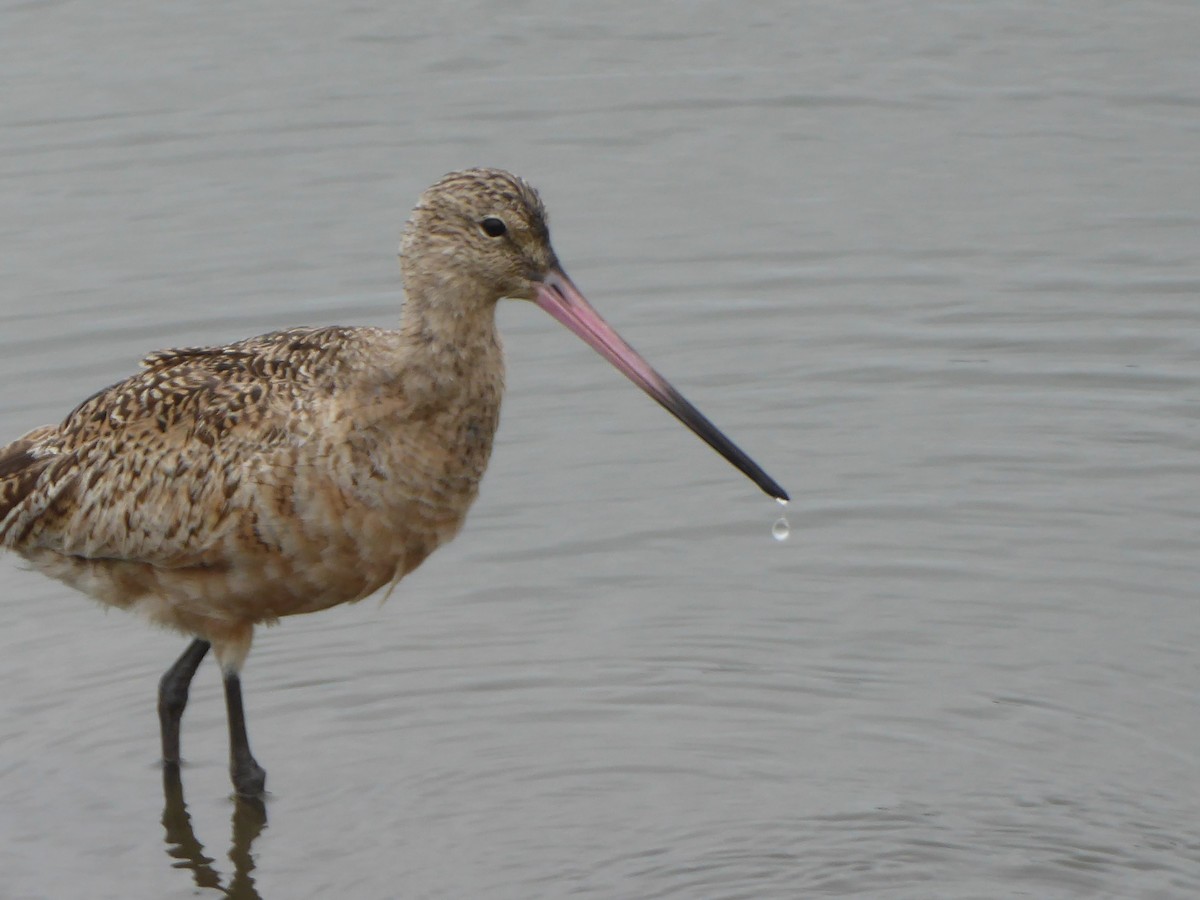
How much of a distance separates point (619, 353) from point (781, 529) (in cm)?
189

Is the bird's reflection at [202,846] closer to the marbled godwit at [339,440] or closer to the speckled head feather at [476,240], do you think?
the marbled godwit at [339,440]

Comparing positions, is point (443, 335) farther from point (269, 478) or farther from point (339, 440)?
point (269, 478)

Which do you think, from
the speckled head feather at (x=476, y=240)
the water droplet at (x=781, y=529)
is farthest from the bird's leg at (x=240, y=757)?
the water droplet at (x=781, y=529)

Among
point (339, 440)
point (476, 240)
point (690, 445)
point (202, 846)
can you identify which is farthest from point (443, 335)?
point (690, 445)

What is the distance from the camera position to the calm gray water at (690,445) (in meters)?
6.41

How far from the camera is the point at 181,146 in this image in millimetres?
10734

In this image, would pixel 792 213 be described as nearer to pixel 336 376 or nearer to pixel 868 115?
pixel 868 115

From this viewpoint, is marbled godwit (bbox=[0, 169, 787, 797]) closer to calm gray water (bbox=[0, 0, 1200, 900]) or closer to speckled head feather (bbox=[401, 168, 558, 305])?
speckled head feather (bbox=[401, 168, 558, 305])

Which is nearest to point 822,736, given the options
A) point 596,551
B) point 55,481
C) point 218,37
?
point 596,551

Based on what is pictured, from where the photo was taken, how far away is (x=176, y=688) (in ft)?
22.2

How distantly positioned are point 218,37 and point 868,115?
3236mm

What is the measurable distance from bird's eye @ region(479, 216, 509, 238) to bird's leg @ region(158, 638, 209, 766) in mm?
1612

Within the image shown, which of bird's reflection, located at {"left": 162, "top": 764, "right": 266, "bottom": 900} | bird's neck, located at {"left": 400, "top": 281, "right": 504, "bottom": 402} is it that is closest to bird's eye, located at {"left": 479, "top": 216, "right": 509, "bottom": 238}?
bird's neck, located at {"left": 400, "top": 281, "right": 504, "bottom": 402}

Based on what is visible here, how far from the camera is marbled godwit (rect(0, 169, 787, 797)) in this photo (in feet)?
19.4
